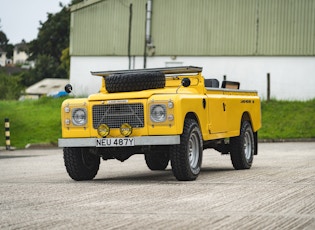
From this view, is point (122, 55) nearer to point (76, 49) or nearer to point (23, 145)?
point (76, 49)

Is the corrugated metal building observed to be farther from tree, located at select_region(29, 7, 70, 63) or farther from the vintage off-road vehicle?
tree, located at select_region(29, 7, 70, 63)

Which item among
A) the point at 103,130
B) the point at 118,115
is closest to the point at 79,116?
the point at 103,130

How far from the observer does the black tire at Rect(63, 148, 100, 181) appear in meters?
13.6

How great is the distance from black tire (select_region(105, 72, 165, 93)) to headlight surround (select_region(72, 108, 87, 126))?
0.53m

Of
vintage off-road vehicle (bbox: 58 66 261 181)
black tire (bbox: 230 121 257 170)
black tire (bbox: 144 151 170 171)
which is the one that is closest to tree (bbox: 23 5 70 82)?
black tire (bbox: 144 151 170 171)

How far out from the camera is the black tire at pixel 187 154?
1265 centimetres

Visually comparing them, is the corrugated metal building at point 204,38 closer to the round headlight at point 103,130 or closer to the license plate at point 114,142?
the round headlight at point 103,130

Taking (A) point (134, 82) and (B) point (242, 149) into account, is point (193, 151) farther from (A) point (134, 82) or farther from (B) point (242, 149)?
(B) point (242, 149)

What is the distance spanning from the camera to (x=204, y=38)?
152 ft

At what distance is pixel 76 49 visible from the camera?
4981 centimetres

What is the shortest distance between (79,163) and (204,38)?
3323 cm

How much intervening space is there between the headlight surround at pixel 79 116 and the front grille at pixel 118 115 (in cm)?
18

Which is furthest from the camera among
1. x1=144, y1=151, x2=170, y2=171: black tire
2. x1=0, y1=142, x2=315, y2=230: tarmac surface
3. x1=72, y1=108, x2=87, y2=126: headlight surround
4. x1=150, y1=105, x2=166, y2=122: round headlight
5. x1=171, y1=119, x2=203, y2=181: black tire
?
x1=144, y1=151, x2=170, y2=171: black tire

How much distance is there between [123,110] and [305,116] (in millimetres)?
23752
